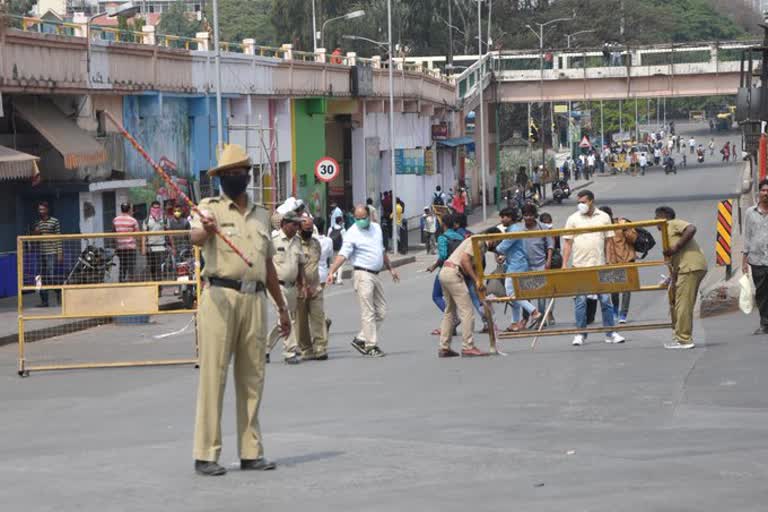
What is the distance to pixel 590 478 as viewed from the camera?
27.7ft

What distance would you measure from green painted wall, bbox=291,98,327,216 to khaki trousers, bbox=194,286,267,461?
3808 cm

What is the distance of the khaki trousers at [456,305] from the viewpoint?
1708 cm

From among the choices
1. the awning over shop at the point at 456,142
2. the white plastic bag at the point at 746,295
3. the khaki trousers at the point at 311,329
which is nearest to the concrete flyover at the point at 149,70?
the khaki trousers at the point at 311,329

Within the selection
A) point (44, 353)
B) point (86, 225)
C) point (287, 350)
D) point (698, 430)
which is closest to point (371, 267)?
point (287, 350)

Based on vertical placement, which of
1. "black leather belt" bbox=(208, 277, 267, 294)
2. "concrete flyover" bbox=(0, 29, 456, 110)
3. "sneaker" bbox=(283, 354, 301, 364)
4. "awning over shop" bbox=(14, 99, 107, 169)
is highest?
"concrete flyover" bbox=(0, 29, 456, 110)

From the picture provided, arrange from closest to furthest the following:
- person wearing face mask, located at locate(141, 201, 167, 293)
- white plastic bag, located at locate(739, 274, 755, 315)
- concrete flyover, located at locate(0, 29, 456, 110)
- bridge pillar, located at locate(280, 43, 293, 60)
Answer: white plastic bag, located at locate(739, 274, 755, 315), person wearing face mask, located at locate(141, 201, 167, 293), concrete flyover, located at locate(0, 29, 456, 110), bridge pillar, located at locate(280, 43, 293, 60)

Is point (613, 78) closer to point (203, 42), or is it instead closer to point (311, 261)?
point (203, 42)

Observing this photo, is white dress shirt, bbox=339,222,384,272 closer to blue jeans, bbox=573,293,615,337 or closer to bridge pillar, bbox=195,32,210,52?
blue jeans, bbox=573,293,615,337

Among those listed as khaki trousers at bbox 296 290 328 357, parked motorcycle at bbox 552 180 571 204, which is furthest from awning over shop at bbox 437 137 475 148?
khaki trousers at bbox 296 290 328 357

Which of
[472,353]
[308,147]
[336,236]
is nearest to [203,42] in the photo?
[336,236]

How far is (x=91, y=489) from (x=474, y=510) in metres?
2.22

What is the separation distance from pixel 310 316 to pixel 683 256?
4351mm

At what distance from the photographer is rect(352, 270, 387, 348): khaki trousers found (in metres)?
17.6

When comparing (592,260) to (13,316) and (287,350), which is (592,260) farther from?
(13,316)
